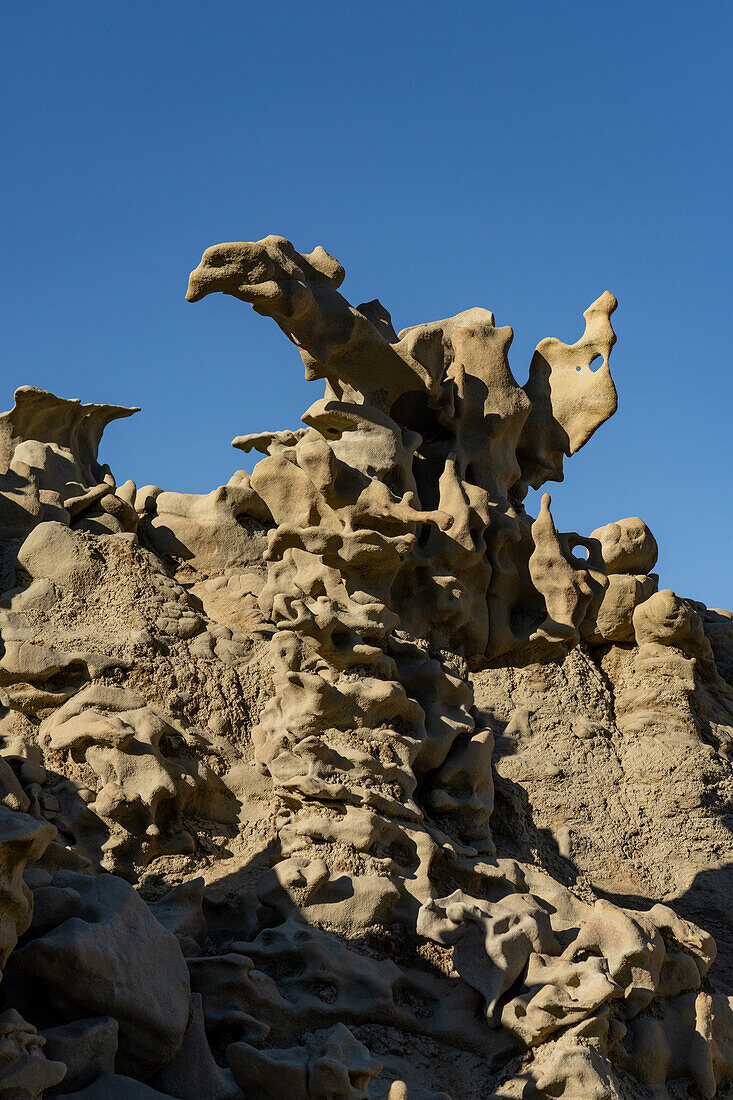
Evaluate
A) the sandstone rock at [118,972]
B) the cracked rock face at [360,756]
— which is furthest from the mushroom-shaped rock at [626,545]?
the sandstone rock at [118,972]

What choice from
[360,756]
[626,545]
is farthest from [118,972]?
[626,545]

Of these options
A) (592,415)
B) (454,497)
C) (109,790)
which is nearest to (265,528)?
(454,497)

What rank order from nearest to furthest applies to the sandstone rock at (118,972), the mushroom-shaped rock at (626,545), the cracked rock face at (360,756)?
1. the sandstone rock at (118,972)
2. the cracked rock face at (360,756)
3. the mushroom-shaped rock at (626,545)

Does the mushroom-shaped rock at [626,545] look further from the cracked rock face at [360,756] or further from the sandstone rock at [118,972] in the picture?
the sandstone rock at [118,972]

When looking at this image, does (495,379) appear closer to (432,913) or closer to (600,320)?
(600,320)

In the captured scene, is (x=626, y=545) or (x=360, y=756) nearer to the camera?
(x=360, y=756)

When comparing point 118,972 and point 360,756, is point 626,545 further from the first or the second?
point 118,972

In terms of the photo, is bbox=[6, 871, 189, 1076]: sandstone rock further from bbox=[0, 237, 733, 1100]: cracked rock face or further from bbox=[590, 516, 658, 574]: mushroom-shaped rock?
bbox=[590, 516, 658, 574]: mushroom-shaped rock

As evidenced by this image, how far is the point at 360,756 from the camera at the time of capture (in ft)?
19.4

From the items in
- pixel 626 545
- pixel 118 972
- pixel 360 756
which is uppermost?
pixel 626 545

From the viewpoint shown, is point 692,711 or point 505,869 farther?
point 692,711

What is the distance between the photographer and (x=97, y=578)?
667 cm

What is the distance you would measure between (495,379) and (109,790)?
435 cm

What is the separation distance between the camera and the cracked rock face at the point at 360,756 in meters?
4.34
